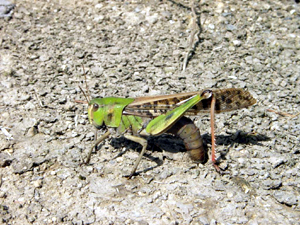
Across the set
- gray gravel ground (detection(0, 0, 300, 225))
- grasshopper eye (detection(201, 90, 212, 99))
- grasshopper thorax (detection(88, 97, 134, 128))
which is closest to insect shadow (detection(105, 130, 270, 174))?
gray gravel ground (detection(0, 0, 300, 225))

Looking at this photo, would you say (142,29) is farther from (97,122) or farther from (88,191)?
(88,191)

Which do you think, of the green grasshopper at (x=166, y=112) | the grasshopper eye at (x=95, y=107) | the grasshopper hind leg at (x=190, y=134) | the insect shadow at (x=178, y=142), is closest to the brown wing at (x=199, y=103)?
the green grasshopper at (x=166, y=112)

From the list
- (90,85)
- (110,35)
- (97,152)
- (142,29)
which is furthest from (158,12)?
(97,152)

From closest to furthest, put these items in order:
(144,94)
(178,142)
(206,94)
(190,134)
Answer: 1. (206,94)
2. (190,134)
3. (178,142)
4. (144,94)

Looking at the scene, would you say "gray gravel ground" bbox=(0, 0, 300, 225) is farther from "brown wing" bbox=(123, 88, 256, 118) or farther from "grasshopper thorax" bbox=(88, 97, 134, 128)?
"brown wing" bbox=(123, 88, 256, 118)

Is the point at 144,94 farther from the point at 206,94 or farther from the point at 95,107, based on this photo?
the point at 206,94

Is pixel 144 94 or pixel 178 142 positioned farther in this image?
pixel 144 94

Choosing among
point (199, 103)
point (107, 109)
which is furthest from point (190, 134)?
point (107, 109)
